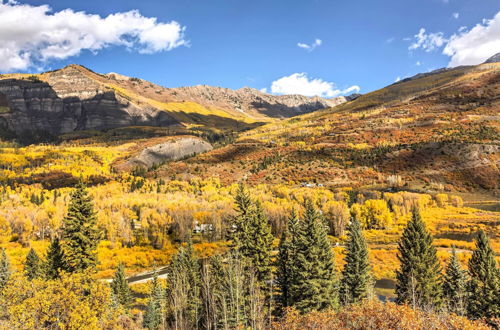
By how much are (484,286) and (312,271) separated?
19492 mm

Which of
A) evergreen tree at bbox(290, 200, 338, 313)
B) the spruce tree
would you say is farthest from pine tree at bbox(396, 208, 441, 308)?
the spruce tree

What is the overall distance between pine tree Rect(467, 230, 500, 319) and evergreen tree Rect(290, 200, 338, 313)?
15.5 m

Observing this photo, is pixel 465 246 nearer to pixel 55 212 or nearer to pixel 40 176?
pixel 55 212

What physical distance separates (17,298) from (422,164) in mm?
198374

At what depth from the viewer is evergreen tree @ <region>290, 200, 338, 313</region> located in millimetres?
34781

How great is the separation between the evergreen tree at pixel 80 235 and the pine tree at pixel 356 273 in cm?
3105

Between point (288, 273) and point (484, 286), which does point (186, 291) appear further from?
point (484, 286)

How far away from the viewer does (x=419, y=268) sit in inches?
1569

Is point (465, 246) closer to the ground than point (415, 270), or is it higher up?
closer to the ground

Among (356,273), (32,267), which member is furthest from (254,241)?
(32,267)

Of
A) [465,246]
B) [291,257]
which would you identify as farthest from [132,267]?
[465,246]

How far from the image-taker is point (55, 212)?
113 m

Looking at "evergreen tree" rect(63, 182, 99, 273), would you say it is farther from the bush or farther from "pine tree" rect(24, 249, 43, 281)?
the bush

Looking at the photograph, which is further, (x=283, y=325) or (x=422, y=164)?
(x=422, y=164)
